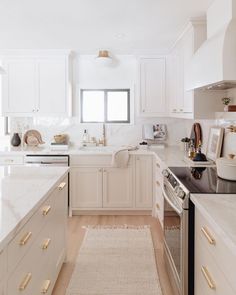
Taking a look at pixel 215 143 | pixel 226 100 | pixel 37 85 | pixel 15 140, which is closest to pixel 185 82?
pixel 226 100

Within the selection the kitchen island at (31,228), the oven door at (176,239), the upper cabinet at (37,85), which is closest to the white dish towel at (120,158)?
the upper cabinet at (37,85)

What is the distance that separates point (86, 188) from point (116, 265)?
164cm

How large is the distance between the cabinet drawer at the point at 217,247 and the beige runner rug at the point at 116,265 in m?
0.94

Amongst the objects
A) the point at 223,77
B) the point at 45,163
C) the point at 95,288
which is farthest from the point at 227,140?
the point at 45,163

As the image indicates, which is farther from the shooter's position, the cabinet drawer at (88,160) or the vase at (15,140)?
the vase at (15,140)

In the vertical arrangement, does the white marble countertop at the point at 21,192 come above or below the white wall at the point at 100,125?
below

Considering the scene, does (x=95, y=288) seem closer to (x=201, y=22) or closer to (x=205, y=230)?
(x=205, y=230)

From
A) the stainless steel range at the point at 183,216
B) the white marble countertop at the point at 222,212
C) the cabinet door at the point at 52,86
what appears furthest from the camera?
the cabinet door at the point at 52,86

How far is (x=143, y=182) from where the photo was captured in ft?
14.9

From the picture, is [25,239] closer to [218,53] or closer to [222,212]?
[222,212]

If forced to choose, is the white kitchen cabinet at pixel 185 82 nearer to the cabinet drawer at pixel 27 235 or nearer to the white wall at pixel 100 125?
the white wall at pixel 100 125

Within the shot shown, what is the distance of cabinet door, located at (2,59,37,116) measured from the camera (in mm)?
4715

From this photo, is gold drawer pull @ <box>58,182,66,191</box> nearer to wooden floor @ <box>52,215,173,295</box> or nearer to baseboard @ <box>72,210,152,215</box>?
wooden floor @ <box>52,215,173,295</box>

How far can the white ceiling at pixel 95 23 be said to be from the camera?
9.59ft
